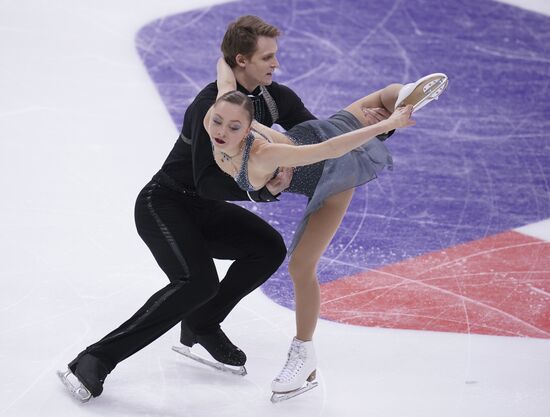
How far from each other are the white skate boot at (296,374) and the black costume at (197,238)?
387 mm

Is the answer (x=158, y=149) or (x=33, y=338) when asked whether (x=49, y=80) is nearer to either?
(x=158, y=149)

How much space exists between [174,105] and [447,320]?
267 centimetres

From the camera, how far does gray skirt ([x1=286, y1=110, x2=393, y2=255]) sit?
432 cm

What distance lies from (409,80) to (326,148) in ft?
12.3

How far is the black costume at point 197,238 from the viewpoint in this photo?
437 cm

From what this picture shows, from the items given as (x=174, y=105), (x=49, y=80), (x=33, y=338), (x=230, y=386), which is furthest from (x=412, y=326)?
(x=49, y=80)

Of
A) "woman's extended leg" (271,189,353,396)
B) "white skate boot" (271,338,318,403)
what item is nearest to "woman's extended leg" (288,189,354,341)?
"woman's extended leg" (271,189,353,396)

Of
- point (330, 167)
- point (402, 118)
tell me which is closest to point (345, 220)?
point (330, 167)

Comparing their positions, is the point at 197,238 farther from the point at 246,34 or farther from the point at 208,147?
the point at 246,34

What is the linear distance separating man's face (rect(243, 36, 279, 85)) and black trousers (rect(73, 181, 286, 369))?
1.91 ft

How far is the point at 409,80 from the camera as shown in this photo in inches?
297

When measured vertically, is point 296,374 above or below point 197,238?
below

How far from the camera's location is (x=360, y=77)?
24.9 feet

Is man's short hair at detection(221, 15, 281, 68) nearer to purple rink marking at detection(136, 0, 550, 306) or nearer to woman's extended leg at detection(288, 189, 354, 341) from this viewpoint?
woman's extended leg at detection(288, 189, 354, 341)
